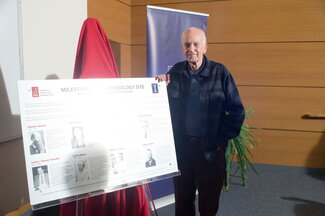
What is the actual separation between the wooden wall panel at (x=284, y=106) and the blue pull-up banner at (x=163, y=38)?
1.38 meters

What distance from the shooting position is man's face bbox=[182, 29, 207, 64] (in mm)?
1539

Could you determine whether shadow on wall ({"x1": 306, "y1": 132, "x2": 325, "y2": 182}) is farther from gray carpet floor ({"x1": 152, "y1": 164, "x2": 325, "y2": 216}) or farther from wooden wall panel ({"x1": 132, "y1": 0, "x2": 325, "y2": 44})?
wooden wall panel ({"x1": 132, "y1": 0, "x2": 325, "y2": 44})

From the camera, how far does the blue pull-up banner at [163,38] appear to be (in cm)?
225

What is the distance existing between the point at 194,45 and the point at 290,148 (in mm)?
2474

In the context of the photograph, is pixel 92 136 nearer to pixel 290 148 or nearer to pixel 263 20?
pixel 263 20

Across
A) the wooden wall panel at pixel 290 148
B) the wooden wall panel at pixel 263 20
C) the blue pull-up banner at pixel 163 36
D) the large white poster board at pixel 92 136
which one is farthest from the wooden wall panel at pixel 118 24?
the wooden wall panel at pixel 290 148

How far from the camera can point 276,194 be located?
267 centimetres

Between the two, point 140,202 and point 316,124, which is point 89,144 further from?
point 316,124

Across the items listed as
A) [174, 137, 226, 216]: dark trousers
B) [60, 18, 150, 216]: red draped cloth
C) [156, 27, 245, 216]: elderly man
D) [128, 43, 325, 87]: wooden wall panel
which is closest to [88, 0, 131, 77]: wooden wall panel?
[128, 43, 325, 87]: wooden wall panel

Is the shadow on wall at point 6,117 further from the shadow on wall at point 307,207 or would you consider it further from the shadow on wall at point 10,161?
the shadow on wall at point 307,207

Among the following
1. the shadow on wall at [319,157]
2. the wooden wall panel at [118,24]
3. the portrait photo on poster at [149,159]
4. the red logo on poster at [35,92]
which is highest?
the wooden wall panel at [118,24]

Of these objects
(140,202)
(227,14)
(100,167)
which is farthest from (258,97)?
(100,167)

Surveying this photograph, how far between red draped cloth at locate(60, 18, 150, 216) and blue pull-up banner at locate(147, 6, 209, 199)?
88cm

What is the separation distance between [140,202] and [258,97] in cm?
245
